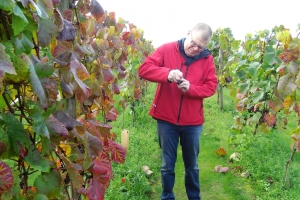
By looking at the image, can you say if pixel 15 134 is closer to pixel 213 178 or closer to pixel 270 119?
pixel 270 119

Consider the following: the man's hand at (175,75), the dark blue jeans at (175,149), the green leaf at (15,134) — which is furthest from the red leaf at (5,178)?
the dark blue jeans at (175,149)

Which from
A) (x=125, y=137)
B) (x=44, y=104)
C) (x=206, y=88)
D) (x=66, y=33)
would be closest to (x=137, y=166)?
(x=125, y=137)

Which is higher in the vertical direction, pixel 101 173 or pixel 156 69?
pixel 156 69

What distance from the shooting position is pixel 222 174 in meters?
4.45

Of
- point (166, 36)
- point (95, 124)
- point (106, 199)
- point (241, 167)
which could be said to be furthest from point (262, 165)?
point (166, 36)

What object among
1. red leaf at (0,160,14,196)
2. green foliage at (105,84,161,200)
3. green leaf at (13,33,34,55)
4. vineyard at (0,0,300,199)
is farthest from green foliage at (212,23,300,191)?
red leaf at (0,160,14,196)

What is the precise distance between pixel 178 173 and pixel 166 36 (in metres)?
55.0

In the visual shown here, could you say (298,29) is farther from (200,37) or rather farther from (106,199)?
(106,199)

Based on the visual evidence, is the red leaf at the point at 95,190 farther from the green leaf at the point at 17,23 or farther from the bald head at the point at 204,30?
the bald head at the point at 204,30

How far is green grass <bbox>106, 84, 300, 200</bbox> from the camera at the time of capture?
3752 mm

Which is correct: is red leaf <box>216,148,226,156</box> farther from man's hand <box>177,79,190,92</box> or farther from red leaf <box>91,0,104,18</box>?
red leaf <box>91,0,104,18</box>

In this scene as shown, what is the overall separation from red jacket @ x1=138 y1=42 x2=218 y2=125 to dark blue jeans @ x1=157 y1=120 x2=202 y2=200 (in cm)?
9

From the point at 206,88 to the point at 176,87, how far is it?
28cm

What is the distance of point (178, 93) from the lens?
3072 mm
